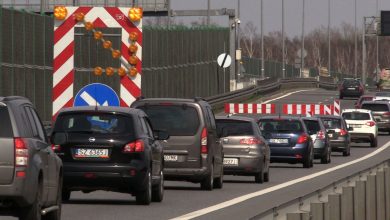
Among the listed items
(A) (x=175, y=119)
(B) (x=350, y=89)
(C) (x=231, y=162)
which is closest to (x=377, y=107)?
(C) (x=231, y=162)

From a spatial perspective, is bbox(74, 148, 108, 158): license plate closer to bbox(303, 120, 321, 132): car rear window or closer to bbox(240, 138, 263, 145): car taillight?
bbox(240, 138, 263, 145): car taillight

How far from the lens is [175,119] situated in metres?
26.3

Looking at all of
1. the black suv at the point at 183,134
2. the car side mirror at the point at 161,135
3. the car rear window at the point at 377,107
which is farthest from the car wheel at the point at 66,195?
the car rear window at the point at 377,107

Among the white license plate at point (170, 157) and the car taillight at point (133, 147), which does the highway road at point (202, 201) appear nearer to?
the white license plate at point (170, 157)

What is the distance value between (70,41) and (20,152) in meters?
10.2

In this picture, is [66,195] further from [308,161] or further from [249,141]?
[308,161]

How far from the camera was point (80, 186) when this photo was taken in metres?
22.1

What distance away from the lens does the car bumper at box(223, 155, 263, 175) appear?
3083 cm

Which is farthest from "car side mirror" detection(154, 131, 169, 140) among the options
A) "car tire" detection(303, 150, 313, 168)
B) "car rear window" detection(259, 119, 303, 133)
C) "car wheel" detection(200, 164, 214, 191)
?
"car tire" detection(303, 150, 313, 168)

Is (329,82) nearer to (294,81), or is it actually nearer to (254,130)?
(294,81)

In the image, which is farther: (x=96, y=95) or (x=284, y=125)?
(x=284, y=125)

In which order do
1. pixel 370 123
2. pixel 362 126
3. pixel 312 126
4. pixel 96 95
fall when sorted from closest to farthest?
pixel 96 95, pixel 312 126, pixel 370 123, pixel 362 126

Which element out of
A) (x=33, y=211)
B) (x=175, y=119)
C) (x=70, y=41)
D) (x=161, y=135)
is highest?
(x=70, y=41)

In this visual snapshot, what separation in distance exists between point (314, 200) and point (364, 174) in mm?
6074
